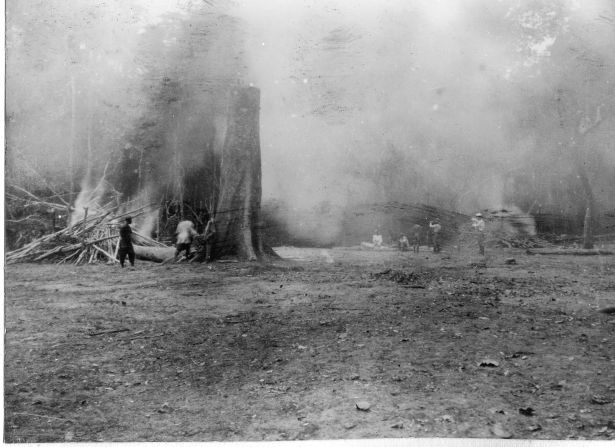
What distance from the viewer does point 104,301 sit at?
12.9 ft

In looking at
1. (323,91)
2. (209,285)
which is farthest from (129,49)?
(209,285)

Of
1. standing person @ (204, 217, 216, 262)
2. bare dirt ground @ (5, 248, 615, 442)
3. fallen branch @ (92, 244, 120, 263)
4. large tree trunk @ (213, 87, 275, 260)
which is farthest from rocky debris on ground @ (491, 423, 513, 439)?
fallen branch @ (92, 244, 120, 263)

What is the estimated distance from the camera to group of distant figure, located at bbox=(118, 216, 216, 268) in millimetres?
4289

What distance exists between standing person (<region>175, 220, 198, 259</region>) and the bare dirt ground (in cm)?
20

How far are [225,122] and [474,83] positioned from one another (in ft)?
7.49

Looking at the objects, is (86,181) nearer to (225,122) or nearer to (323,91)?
(225,122)

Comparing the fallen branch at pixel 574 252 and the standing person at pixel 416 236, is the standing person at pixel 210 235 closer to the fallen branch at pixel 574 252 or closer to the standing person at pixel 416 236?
the standing person at pixel 416 236

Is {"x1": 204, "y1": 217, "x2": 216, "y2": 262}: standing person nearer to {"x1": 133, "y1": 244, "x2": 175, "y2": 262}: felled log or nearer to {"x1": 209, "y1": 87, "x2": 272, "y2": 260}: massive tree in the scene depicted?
{"x1": 209, "y1": 87, "x2": 272, "y2": 260}: massive tree

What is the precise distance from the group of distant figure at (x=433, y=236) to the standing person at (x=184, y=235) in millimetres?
1669

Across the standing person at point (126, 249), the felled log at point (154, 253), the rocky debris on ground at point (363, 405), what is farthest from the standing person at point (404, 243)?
the standing person at point (126, 249)

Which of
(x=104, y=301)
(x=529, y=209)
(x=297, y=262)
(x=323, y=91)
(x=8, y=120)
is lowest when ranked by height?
(x=104, y=301)

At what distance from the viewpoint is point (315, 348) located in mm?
3715

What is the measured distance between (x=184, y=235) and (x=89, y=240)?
0.85 metres

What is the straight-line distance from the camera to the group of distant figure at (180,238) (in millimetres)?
4289
